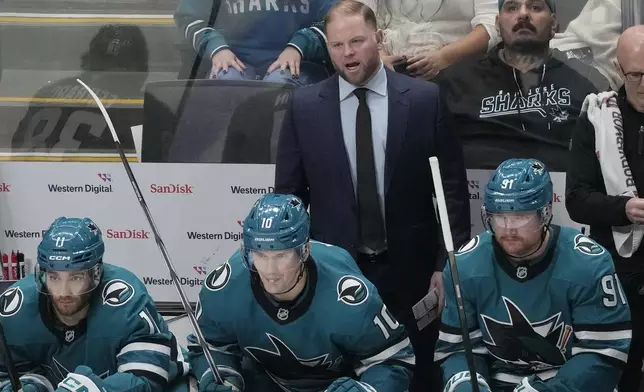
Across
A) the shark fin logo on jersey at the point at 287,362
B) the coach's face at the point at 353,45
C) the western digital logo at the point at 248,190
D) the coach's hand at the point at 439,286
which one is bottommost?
the western digital logo at the point at 248,190

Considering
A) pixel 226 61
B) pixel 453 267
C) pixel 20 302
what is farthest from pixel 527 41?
pixel 20 302

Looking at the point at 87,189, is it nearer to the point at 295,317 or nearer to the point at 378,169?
the point at 378,169

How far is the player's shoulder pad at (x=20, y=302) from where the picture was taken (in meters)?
2.88

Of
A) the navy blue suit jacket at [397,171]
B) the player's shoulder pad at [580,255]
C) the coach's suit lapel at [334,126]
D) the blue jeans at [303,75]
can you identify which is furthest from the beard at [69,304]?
the blue jeans at [303,75]

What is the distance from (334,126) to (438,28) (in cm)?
72

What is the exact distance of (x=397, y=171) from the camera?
132 inches

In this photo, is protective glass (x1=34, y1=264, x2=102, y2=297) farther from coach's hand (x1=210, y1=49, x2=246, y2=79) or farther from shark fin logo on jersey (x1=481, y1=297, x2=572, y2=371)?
coach's hand (x1=210, y1=49, x2=246, y2=79)

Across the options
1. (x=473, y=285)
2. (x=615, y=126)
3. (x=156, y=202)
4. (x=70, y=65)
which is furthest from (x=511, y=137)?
(x=70, y=65)

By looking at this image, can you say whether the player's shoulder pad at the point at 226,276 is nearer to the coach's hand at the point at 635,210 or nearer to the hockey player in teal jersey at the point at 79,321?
the hockey player in teal jersey at the point at 79,321

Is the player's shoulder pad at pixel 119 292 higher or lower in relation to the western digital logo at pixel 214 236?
higher

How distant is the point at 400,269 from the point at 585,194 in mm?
612

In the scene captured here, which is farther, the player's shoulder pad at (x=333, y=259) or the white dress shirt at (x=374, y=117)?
the white dress shirt at (x=374, y=117)

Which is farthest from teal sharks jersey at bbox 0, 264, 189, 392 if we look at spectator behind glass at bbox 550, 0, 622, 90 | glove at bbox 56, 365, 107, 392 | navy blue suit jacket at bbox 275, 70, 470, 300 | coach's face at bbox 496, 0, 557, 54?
spectator behind glass at bbox 550, 0, 622, 90

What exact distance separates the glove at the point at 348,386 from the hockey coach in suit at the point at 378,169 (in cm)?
66
